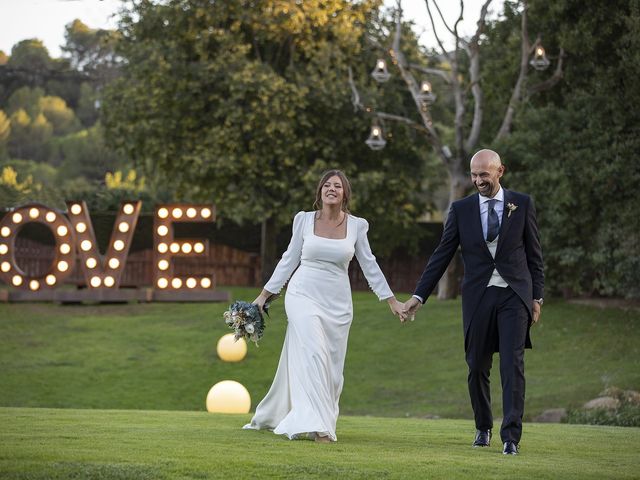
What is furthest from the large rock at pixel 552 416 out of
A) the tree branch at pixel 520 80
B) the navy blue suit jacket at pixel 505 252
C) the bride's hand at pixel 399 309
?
the tree branch at pixel 520 80

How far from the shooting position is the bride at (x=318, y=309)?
10.7m

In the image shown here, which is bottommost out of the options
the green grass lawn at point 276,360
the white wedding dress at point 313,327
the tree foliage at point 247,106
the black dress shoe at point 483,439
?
the green grass lawn at point 276,360

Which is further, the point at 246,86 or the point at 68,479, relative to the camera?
the point at 246,86

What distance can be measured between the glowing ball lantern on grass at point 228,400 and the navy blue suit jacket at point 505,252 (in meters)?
11.2

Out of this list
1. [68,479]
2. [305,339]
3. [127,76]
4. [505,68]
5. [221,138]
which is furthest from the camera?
[127,76]

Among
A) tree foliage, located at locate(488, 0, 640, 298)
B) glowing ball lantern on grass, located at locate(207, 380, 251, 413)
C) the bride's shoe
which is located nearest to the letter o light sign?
glowing ball lantern on grass, located at locate(207, 380, 251, 413)

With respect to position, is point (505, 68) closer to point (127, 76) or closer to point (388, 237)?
point (388, 237)

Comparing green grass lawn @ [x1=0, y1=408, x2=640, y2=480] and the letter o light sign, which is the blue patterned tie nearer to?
green grass lawn @ [x1=0, y1=408, x2=640, y2=480]

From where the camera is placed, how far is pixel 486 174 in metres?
9.88

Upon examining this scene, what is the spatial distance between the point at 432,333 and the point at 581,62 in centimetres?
826

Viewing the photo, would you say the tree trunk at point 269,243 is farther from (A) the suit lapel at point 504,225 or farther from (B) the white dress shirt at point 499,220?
(A) the suit lapel at point 504,225

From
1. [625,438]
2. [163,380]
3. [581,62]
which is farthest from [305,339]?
[581,62]

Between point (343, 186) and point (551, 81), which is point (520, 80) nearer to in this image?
point (551, 81)

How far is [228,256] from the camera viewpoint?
155 feet
